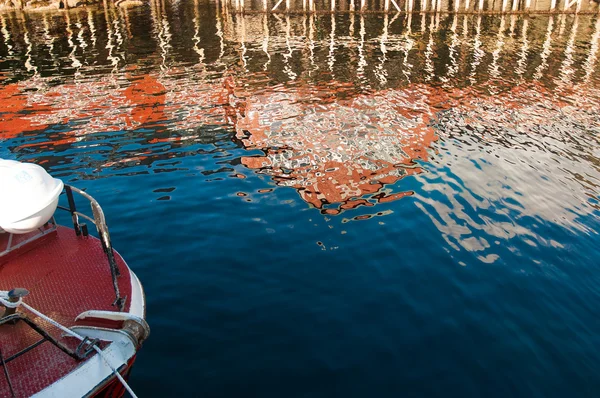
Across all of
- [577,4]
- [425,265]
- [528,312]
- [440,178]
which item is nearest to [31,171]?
[425,265]

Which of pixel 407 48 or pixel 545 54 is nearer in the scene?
pixel 545 54

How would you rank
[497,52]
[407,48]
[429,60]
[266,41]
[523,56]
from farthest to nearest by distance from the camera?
[266,41] < [407,48] < [497,52] < [523,56] < [429,60]

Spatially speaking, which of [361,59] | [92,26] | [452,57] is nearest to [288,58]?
[361,59]

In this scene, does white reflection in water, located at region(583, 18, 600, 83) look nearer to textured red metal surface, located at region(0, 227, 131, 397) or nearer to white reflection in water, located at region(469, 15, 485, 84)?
white reflection in water, located at region(469, 15, 485, 84)

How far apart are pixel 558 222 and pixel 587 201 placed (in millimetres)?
2015

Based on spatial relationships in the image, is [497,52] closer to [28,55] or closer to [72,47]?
[72,47]

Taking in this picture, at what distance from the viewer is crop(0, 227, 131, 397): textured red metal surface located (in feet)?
19.0

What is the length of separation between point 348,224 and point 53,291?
24.3 ft

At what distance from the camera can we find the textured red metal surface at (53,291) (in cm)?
578

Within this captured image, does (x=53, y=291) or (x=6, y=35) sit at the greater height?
(x=6, y=35)

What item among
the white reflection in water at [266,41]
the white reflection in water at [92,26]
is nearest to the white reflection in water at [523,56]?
the white reflection in water at [266,41]

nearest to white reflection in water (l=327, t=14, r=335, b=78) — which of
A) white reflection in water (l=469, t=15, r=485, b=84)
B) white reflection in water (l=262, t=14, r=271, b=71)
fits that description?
white reflection in water (l=262, t=14, r=271, b=71)

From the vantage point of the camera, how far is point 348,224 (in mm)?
12688

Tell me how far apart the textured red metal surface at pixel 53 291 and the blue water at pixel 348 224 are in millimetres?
1571
